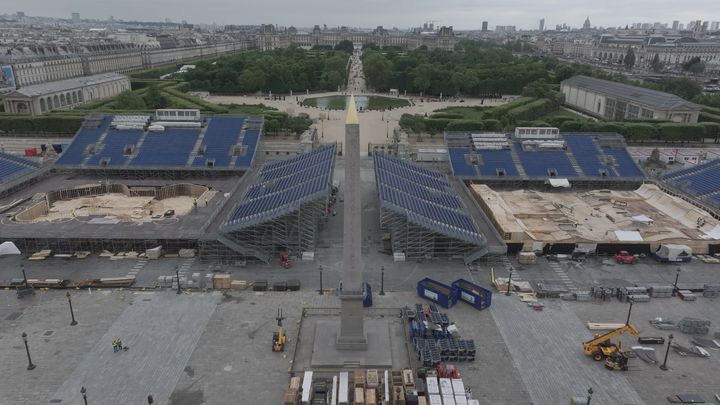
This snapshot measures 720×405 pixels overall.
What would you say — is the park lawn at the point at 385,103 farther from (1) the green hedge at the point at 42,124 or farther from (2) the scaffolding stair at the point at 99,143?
(1) the green hedge at the point at 42,124

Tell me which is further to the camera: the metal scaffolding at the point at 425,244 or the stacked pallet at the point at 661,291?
the metal scaffolding at the point at 425,244

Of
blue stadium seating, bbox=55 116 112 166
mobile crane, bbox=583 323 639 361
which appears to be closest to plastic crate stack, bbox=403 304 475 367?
mobile crane, bbox=583 323 639 361

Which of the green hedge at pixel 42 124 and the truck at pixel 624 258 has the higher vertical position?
the green hedge at pixel 42 124

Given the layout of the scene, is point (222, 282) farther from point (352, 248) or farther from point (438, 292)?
point (438, 292)

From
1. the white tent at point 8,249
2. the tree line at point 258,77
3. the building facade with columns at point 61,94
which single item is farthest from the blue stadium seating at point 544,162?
the building facade with columns at point 61,94

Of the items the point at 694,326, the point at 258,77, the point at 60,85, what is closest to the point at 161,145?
the point at 60,85

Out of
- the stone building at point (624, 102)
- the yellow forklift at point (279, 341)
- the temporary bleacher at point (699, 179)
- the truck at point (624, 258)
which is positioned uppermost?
the stone building at point (624, 102)

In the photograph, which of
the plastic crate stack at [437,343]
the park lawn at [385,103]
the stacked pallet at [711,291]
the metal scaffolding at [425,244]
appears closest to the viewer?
the plastic crate stack at [437,343]
